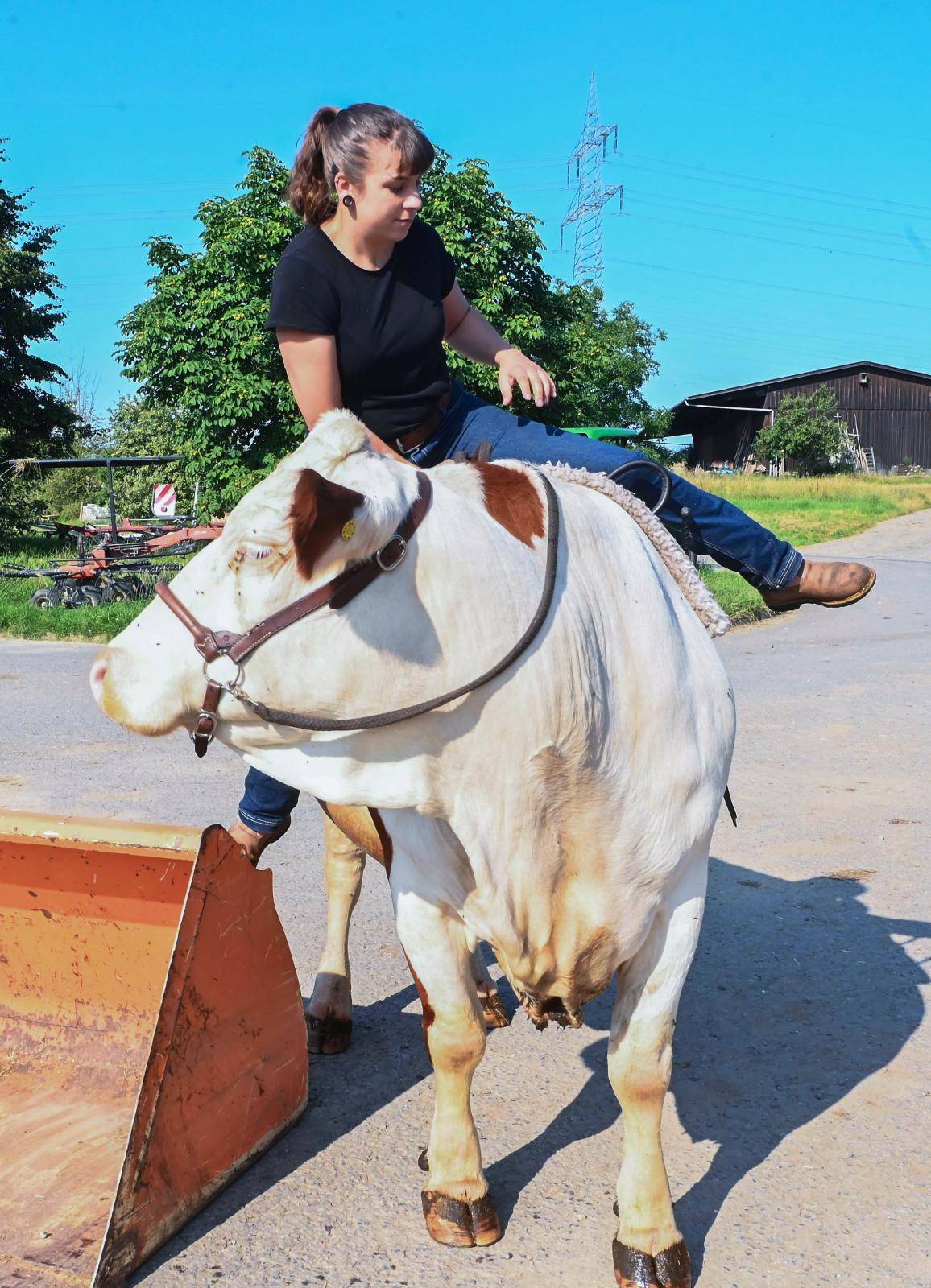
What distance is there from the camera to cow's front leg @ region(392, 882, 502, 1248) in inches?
94.1

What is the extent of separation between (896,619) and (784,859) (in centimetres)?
916

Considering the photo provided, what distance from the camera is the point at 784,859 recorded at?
16.4 feet

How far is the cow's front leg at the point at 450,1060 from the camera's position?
2.39m

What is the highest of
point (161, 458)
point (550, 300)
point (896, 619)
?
point (550, 300)

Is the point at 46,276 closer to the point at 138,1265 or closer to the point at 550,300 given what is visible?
the point at 550,300

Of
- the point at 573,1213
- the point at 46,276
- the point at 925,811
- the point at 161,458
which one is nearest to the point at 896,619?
the point at 925,811

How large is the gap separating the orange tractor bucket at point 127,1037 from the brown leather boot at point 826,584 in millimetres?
1511

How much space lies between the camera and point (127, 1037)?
2.98m

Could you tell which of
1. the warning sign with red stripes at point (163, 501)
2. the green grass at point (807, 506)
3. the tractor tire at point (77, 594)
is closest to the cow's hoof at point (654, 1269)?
the green grass at point (807, 506)

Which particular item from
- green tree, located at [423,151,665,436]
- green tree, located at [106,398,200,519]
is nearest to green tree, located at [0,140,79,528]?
green tree, located at [106,398,200,519]

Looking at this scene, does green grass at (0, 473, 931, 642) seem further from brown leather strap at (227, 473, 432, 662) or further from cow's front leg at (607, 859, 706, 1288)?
brown leather strap at (227, 473, 432, 662)

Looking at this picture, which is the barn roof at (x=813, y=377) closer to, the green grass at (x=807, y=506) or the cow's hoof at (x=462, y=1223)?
the green grass at (x=807, y=506)

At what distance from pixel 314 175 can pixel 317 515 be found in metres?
1.25

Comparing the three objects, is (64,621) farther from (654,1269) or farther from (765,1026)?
(654,1269)
